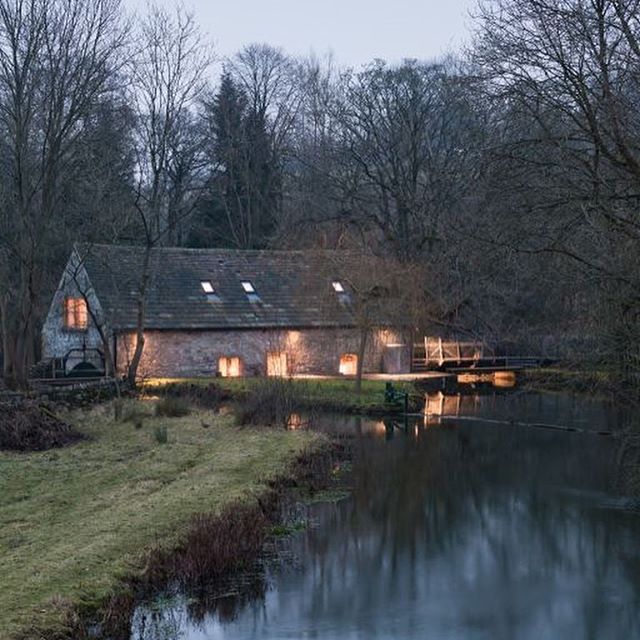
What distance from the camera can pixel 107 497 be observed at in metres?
15.4

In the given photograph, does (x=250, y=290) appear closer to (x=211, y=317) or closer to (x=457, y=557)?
(x=211, y=317)

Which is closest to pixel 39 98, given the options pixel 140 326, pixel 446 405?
pixel 140 326

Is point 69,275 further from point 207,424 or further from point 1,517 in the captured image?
point 1,517

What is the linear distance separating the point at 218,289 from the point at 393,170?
35.0 feet

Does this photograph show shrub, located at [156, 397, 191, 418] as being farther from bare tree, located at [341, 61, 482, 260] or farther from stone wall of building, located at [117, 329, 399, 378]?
bare tree, located at [341, 61, 482, 260]

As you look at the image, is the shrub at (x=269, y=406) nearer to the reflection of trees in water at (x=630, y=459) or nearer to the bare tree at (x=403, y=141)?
the reflection of trees in water at (x=630, y=459)

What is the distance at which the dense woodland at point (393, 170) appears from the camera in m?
14.0

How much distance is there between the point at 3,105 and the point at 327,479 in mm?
14321

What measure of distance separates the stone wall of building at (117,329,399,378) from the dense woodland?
2878mm

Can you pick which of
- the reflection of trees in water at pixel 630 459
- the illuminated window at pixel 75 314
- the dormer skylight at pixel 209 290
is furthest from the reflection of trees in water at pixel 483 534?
the illuminated window at pixel 75 314

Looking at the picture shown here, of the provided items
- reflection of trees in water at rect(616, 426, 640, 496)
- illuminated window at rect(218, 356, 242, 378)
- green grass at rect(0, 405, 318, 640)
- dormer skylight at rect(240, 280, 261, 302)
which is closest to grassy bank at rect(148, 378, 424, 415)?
illuminated window at rect(218, 356, 242, 378)

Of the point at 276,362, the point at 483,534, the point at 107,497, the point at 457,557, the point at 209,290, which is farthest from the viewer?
the point at 209,290

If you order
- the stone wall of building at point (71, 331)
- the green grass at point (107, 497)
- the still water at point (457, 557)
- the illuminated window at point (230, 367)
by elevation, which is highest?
the stone wall of building at point (71, 331)

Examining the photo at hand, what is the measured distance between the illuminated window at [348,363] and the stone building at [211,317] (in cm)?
4
